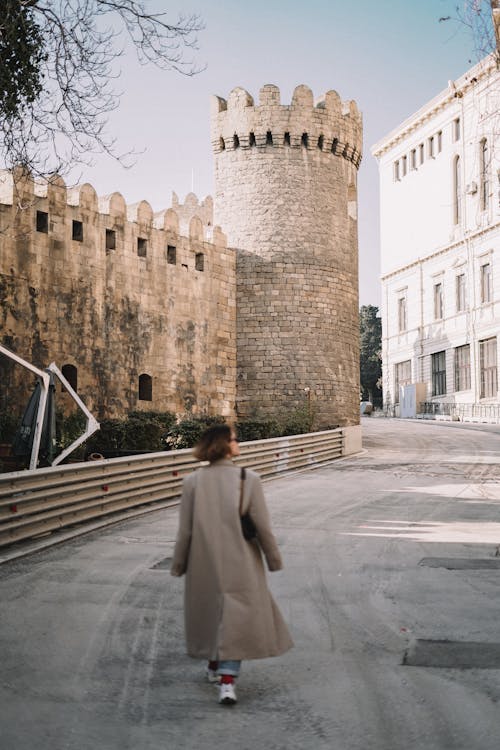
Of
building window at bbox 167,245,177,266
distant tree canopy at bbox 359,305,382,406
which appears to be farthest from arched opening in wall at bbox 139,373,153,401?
distant tree canopy at bbox 359,305,382,406

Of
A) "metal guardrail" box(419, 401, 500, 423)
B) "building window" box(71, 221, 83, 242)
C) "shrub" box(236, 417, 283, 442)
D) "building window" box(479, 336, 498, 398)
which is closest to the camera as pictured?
"building window" box(71, 221, 83, 242)

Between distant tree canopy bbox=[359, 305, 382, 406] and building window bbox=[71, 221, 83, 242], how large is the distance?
50713 millimetres

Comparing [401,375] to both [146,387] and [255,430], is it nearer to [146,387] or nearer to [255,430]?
[255,430]

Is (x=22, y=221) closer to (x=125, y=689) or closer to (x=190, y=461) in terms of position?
(x=190, y=461)

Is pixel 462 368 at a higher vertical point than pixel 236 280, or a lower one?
lower

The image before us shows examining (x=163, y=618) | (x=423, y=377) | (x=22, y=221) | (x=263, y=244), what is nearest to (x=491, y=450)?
(x=263, y=244)

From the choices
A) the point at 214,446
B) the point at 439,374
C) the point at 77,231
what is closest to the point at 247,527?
the point at 214,446

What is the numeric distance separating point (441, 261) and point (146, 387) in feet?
105

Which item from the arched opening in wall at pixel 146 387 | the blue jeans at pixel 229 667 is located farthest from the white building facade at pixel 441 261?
the blue jeans at pixel 229 667

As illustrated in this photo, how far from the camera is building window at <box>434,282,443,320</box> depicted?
5525 cm

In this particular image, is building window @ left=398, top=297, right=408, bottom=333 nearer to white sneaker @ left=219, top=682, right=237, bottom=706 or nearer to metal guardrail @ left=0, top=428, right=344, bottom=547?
metal guardrail @ left=0, top=428, right=344, bottom=547

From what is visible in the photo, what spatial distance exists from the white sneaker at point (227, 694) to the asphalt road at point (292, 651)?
0.05 meters

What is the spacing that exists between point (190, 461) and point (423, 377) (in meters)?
40.6

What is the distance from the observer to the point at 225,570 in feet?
17.7
